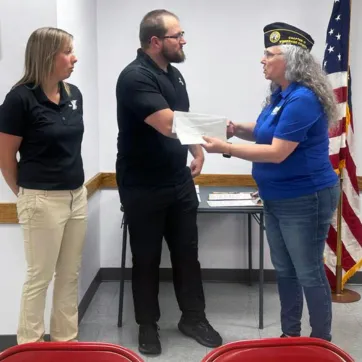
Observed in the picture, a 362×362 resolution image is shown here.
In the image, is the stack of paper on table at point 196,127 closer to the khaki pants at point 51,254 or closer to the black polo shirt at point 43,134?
the black polo shirt at point 43,134

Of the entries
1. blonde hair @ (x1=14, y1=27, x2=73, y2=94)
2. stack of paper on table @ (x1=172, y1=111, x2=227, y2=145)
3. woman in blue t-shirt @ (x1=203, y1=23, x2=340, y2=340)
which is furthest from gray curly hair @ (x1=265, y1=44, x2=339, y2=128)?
blonde hair @ (x1=14, y1=27, x2=73, y2=94)

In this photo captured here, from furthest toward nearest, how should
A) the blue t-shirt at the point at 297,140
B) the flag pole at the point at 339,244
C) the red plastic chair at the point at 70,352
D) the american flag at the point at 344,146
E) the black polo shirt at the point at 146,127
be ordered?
the flag pole at the point at 339,244 < the american flag at the point at 344,146 < the black polo shirt at the point at 146,127 < the blue t-shirt at the point at 297,140 < the red plastic chair at the point at 70,352

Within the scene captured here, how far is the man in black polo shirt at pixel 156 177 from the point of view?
240 centimetres

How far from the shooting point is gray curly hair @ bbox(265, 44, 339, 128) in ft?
6.85

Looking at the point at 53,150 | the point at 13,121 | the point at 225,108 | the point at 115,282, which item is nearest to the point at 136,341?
the point at 115,282

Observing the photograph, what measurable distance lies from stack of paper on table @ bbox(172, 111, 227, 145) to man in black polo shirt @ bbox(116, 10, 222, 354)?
128 millimetres

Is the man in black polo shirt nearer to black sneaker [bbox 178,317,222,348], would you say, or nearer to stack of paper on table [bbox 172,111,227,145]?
black sneaker [bbox 178,317,222,348]

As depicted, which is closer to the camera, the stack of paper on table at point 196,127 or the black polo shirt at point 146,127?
the stack of paper on table at point 196,127

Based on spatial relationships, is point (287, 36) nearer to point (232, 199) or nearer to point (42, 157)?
point (42, 157)

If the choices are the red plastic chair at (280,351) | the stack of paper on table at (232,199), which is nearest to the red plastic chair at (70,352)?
the red plastic chair at (280,351)

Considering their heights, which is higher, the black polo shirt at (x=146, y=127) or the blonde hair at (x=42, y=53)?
the blonde hair at (x=42, y=53)

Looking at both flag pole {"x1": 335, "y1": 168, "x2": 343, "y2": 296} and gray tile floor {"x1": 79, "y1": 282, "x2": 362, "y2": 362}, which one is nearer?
gray tile floor {"x1": 79, "y1": 282, "x2": 362, "y2": 362}

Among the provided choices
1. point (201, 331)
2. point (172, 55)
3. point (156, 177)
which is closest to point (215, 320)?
point (201, 331)

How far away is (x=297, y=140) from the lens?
6.75ft
